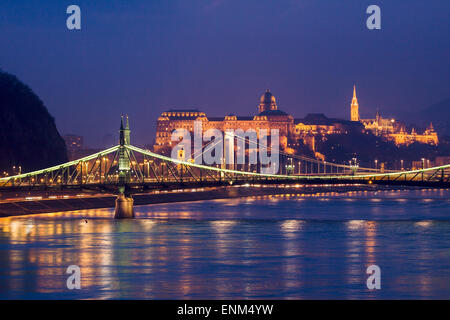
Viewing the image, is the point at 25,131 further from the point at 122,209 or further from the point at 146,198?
the point at 122,209

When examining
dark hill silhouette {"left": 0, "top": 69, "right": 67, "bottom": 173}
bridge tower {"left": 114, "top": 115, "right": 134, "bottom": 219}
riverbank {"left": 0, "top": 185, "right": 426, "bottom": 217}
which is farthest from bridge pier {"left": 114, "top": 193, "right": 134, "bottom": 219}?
dark hill silhouette {"left": 0, "top": 69, "right": 67, "bottom": 173}

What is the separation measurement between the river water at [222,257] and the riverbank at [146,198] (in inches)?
84.9

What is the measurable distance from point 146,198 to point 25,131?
1569cm

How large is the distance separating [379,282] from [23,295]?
13.0m

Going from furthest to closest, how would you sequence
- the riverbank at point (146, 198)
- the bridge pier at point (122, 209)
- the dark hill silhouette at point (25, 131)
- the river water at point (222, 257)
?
the dark hill silhouette at point (25, 131) < the riverbank at point (146, 198) < the bridge pier at point (122, 209) < the river water at point (222, 257)

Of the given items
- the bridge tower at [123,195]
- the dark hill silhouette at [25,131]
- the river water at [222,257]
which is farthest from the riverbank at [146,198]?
the dark hill silhouette at [25,131]

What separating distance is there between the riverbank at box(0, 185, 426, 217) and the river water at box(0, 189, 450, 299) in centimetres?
216

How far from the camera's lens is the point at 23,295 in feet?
116

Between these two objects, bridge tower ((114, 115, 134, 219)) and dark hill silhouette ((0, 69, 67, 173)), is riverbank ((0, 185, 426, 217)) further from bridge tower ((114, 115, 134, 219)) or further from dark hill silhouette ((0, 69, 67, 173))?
dark hill silhouette ((0, 69, 67, 173))

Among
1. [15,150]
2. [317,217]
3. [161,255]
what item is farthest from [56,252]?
[15,150]

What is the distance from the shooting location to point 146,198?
9919 centimetres

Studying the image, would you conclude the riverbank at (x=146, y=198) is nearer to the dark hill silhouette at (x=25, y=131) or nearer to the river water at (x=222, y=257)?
the river water at (x=222, y=257)

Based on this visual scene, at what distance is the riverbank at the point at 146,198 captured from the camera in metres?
76.2

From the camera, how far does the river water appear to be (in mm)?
36469
